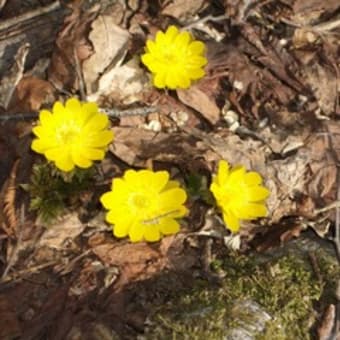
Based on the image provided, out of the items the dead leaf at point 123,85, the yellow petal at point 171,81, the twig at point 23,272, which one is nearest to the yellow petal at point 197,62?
the yellow petal at point 171,81

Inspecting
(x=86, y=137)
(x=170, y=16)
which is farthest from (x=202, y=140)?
(x=170, y=16)

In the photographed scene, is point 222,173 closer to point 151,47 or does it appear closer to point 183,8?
point 151,47

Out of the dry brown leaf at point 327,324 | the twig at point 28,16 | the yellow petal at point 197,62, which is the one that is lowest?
the dry brown leaf at point 327,324

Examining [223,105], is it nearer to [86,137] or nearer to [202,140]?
[202,140]

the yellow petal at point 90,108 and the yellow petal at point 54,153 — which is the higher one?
the yellow petal at point 90,108

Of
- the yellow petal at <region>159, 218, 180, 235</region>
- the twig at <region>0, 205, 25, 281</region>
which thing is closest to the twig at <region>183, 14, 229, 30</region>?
the yellow petal at <region>159, 218, 180, 235</region>

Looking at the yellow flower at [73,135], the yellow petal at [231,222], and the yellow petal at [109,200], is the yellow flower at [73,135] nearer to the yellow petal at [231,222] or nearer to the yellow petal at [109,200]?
the yellow petal at [109,200]
